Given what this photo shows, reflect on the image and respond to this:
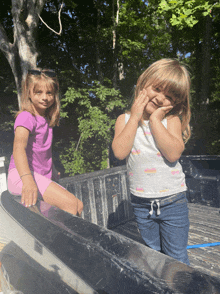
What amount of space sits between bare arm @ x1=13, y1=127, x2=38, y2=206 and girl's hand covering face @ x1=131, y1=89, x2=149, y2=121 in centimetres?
70

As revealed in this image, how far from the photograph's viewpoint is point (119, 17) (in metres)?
8.46

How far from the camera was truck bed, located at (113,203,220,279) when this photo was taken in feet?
7.21

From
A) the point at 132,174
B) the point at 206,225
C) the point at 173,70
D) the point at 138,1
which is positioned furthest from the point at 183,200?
the point at 138,1

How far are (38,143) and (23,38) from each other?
14.8ft

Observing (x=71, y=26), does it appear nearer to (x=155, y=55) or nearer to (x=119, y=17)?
(x=119, y=17)

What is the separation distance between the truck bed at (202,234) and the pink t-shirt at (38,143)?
1.41 metres

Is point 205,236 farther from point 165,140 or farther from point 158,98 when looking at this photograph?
point 158,98

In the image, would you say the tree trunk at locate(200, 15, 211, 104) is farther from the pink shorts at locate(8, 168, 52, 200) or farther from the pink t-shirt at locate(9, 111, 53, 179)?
the pink shorts at locate(8, 168, 52, 200)

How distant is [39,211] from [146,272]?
0.55m

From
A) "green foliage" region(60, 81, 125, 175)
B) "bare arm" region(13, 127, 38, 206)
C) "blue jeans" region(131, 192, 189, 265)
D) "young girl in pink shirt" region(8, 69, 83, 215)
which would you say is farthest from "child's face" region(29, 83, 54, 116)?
"green foliage" region(60, 81, 125, 175)

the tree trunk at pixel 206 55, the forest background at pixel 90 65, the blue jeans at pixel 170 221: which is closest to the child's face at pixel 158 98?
the blue jeans at pixel 170 221

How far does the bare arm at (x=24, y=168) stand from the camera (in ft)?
3.91

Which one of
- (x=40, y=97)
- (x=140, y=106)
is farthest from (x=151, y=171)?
(x=40, y=97)

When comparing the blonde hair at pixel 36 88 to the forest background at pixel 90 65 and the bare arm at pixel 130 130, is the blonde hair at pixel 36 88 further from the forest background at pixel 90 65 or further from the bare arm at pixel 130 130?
the forest background at pixel 90 65
